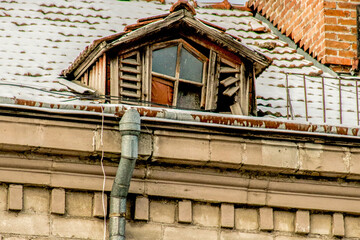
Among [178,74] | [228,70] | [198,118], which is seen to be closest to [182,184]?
[198,118]

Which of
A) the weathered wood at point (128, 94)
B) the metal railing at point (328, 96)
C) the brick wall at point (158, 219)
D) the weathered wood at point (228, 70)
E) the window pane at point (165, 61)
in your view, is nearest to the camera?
the brick wall at point (158, 219)

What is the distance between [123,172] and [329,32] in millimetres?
4397

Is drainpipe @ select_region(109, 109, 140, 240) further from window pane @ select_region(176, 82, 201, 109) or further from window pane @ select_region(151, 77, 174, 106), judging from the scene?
window pane @ select_region(176, 82, 201, 109)

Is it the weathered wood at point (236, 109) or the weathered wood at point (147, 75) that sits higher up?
the weathered wood at point (147, 75)

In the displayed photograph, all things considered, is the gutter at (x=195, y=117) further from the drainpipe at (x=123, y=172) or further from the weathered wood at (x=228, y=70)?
the weathered wood at (x=228, y=70)

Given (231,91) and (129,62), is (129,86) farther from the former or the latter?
(231,91)

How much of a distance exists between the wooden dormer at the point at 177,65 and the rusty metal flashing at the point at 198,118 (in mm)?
805

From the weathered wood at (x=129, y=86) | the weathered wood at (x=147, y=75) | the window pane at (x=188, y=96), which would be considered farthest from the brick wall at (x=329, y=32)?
the weathered wood at (x=129, y=86)

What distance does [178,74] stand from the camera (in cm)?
920

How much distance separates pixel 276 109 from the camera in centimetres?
977

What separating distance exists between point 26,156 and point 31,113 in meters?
0.35

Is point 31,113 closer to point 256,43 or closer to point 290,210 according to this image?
point 290,210

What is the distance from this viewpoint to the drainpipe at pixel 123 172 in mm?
7879

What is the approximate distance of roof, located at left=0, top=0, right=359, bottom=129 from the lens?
9.47 metres
